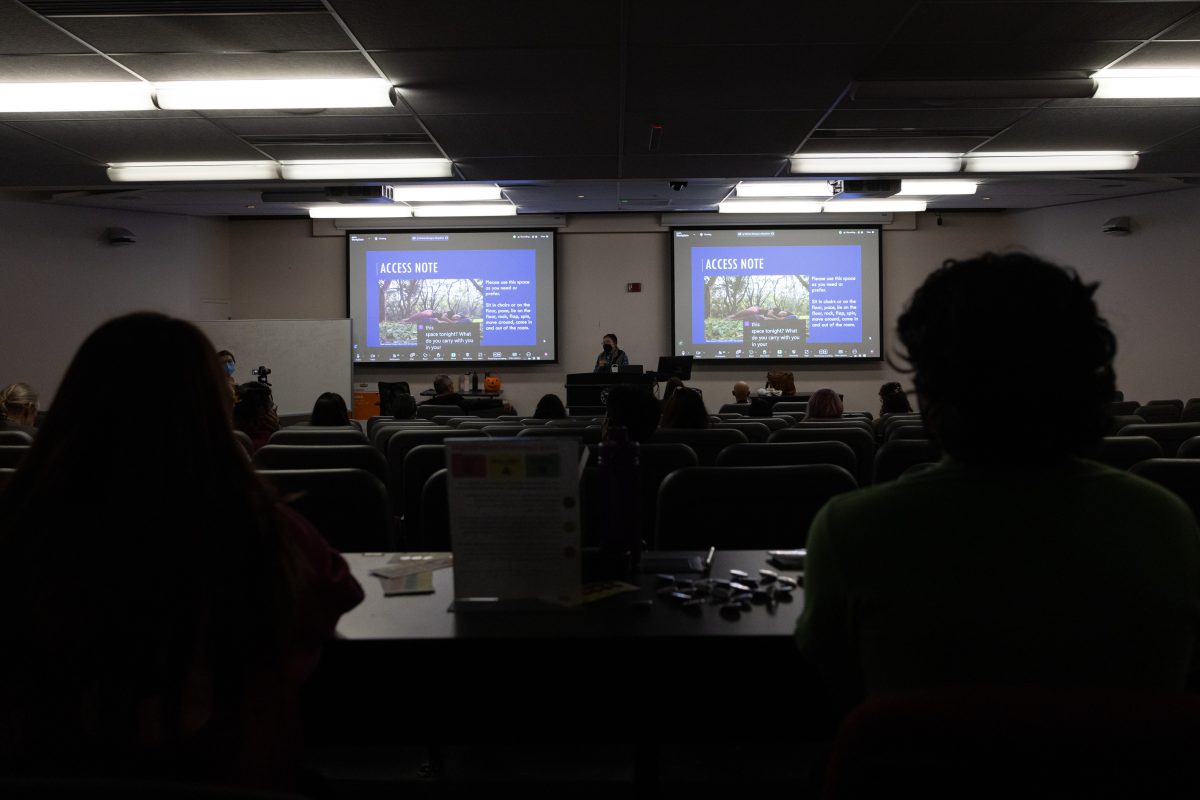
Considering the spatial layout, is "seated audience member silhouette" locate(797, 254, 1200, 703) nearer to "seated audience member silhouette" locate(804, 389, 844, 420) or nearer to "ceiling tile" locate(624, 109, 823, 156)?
"seated audience member silhouette" locate(804, 389, 844, 420)

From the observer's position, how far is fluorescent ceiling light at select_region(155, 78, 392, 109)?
18.5 ft

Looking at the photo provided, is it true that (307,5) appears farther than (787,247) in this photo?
No

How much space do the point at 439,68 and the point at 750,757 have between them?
432 centimetres

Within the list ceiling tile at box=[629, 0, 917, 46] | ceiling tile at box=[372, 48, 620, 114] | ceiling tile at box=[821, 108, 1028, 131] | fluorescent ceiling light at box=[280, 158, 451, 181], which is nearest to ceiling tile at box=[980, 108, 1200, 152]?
ceiling tile at box=[821, 108, 1028, 131]

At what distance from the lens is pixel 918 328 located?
1.17 m

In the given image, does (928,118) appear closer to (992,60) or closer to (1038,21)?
(992,60)

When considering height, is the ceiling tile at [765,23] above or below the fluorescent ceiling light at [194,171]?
below

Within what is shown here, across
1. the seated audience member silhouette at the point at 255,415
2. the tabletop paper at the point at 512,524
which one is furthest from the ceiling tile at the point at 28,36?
the tabletop paper at the point at 512,524

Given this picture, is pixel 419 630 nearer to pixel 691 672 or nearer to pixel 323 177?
pixel 691 672

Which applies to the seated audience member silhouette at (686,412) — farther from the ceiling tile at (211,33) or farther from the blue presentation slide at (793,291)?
the blue presentation slide at (793,291)

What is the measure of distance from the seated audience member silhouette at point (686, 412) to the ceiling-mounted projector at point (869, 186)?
5920mm

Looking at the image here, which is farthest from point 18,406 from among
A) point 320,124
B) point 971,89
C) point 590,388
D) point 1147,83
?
point 1147,83

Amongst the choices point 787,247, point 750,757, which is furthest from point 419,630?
point 787,247

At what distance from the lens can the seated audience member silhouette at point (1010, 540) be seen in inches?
38.9
